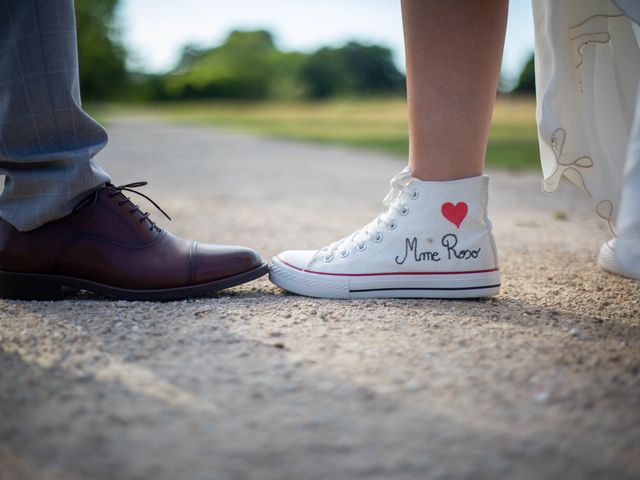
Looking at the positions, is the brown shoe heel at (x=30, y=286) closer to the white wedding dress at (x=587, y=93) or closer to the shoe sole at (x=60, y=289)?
the shoe sole at (x=60, y=289)

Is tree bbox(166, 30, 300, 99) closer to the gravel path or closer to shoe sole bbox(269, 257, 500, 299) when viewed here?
shoe sole bbox(269, 257, 500, 299)

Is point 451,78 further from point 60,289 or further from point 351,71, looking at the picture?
point 351,71

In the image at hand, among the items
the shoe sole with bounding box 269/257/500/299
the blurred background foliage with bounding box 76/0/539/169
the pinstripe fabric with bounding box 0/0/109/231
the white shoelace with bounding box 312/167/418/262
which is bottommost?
the shoe sole with bounding box 269/257/500/299

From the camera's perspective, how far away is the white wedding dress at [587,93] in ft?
4.70

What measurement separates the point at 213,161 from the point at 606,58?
543cm

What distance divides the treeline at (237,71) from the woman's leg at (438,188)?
22441mm

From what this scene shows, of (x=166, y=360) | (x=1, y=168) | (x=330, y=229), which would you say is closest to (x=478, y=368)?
(x=166, y=360)

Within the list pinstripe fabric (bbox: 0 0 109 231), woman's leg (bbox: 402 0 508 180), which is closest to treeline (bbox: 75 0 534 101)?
pinstripe fabric (bbox: 0 0 109 231)

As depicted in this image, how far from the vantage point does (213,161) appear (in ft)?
21.7

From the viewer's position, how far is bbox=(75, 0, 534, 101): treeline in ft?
80.8

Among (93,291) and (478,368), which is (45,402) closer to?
(93,291)

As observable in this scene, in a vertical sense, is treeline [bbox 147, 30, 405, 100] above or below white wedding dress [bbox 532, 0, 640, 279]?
above

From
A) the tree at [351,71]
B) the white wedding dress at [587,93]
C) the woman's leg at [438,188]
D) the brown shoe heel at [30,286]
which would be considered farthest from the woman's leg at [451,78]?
the tree at [351,71]

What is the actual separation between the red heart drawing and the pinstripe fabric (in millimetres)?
868
